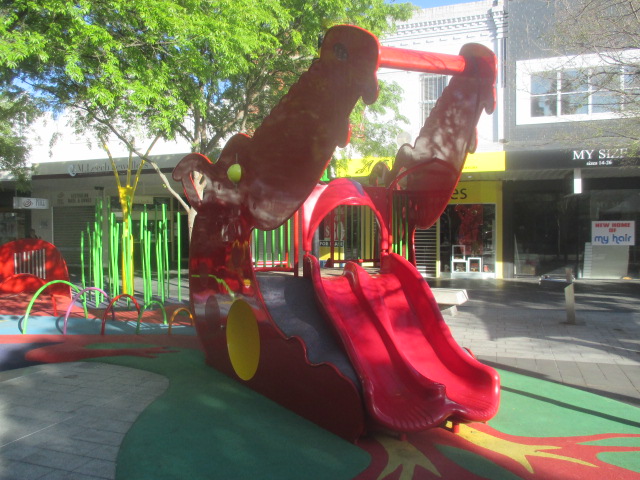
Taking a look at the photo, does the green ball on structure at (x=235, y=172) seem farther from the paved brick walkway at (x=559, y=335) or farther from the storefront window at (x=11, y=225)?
the storefront window at (x=11, y=225)

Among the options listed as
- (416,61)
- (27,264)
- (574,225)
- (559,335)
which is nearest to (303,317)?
(416,61)

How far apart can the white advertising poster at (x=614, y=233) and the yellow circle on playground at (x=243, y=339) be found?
1473 cm

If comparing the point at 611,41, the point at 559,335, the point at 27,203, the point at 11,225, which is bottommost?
the point at 559,335

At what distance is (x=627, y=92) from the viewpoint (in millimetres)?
10148

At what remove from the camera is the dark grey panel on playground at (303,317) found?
4.48 metres

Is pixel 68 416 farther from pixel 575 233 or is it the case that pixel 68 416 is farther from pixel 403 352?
pixel 575 233

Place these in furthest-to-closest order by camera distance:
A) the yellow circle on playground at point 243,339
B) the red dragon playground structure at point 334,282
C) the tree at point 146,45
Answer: the tree at point 146,45 → the yellow circle on playground at point 243,339 → the red dragon playground structure at point 334,282

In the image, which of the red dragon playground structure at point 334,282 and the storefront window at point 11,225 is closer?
the red dragon playground structure at point 334,282

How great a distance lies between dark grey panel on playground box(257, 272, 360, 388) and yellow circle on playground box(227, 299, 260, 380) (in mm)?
306

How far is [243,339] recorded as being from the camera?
18.4ft

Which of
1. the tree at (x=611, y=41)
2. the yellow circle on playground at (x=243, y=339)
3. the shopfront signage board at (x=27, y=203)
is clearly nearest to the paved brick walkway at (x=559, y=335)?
the yellow circle on playground at (x=243, y=339)

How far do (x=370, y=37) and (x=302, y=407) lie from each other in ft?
10.4

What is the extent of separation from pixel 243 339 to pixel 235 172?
184 cm

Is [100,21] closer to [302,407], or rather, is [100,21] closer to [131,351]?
[131,351]
